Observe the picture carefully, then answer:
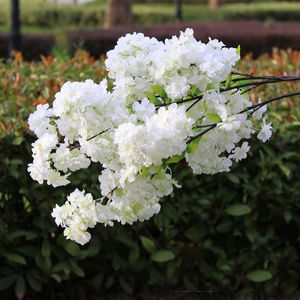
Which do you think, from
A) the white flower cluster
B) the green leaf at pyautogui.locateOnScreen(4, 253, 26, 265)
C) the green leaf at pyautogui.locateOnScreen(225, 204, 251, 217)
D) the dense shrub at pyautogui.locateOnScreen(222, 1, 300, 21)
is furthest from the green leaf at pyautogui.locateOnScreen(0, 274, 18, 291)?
the dense shrub at pyautogui.locateOnScreen(222, 1, 300, 21)

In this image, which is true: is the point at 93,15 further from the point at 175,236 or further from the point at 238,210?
the point at 238,210

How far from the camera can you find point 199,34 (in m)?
13.8

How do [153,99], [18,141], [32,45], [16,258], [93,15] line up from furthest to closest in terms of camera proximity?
[93,15], [32,45], [16,258], [18,141], [153,99]

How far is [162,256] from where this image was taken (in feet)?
13.6

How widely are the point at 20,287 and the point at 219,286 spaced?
1.01 meters

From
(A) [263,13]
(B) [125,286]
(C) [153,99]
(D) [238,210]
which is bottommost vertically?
(A) [263,13]

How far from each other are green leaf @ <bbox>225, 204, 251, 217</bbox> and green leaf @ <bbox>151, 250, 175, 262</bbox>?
0.35m

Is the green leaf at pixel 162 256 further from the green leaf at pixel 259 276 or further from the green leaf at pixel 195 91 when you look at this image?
the green leaf at pixel 195 91

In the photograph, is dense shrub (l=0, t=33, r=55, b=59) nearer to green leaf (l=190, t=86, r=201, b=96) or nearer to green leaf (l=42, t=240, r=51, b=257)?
green leaf (l=42, t=240, r=51, b=257)

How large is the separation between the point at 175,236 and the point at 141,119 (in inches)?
82.8

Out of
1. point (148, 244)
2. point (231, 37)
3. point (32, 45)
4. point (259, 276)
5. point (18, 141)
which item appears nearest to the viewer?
point (18, 141)

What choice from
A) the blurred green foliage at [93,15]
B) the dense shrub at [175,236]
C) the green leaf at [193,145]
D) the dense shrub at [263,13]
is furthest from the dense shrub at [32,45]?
the green leaf at [193,145]

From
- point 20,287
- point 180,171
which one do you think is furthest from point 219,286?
point 20,287

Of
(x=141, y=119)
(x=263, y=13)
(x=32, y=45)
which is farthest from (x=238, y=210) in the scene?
(x=263, y=13)
